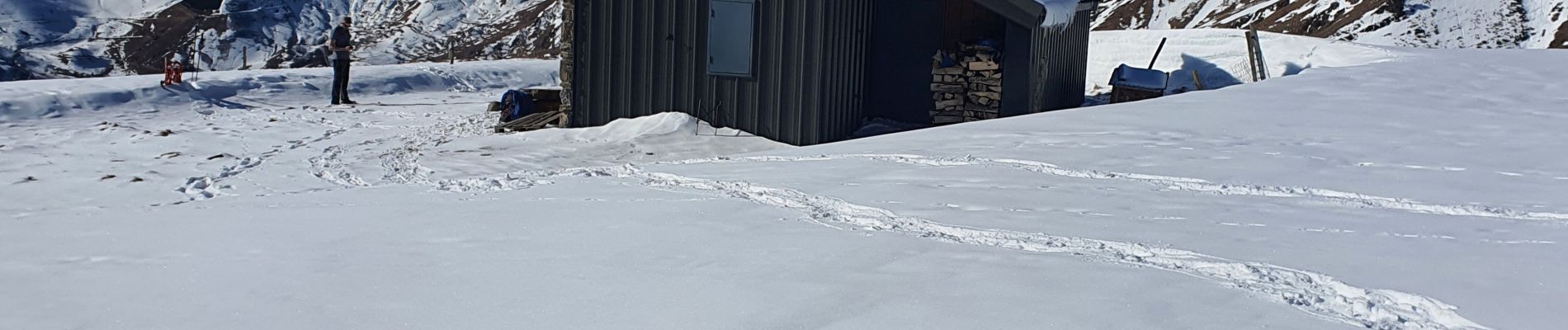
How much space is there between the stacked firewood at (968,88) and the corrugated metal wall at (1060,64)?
1.86 ft

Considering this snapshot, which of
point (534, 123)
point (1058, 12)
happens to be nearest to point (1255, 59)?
point (1058, 12)

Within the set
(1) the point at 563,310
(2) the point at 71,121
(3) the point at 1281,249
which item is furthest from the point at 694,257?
(2) the point at 71,121

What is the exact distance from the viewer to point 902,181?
7.59 metres

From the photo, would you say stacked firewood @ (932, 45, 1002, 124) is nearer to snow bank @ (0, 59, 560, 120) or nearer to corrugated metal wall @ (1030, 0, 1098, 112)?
corrugated metal wall @ (1030, 0, 1098, 112)

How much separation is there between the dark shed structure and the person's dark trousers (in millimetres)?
4733

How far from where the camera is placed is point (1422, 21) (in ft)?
156

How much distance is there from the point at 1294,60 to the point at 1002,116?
9168 mm

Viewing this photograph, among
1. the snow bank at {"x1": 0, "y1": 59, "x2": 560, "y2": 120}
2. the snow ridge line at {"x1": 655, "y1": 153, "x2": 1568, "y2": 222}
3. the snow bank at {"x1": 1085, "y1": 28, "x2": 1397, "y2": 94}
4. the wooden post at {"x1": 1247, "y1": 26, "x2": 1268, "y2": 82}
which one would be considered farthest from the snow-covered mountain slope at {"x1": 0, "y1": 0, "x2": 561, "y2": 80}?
the snow ridge line at {"x1": 655, "y1": 153, "x2": 1568, "y2": 222}

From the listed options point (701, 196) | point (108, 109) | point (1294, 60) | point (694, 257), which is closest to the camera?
point (694, 257)

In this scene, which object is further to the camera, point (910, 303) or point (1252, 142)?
point (1252, 142)

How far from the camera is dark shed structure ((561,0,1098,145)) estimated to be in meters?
11.5

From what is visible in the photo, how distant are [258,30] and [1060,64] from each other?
81.7 m

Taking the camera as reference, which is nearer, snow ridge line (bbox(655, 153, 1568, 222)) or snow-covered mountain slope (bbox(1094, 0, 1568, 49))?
snow ridge line (bbox(655, 153, 1568, 222))

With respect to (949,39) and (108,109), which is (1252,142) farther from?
(108,109)
